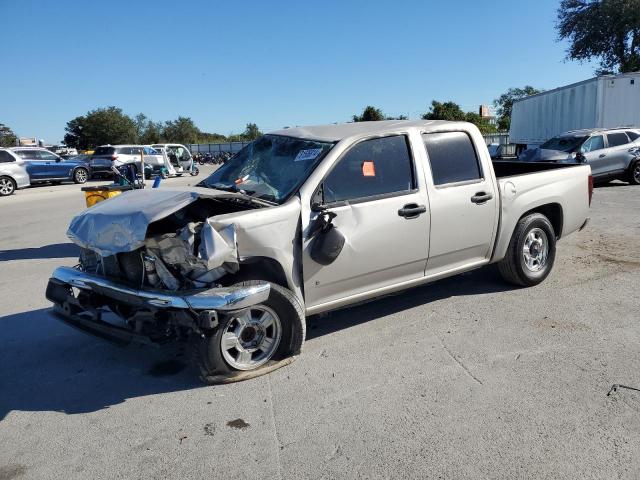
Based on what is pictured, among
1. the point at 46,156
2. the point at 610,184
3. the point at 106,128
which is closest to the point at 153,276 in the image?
the point at 610,184

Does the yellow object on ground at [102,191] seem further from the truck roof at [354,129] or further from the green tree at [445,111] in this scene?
the green tree at [445,111]

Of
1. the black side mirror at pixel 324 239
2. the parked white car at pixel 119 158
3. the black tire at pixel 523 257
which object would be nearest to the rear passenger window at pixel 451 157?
the black tire at pixel 523 257

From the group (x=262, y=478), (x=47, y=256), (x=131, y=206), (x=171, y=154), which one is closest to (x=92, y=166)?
(x=171, y=154)

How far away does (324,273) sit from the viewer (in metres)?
3.97

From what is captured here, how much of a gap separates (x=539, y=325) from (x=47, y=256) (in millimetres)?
7099

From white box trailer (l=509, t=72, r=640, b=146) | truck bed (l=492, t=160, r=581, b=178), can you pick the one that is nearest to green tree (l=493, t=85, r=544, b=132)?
white box trailer (l=509, t=72, r=640, b=146)

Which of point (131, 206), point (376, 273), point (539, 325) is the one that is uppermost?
point (131, 206)

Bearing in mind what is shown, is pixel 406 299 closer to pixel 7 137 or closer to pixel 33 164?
pixel 33 164

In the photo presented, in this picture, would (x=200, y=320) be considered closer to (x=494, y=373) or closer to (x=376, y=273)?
(x=376, y=273)

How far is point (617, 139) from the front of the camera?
15078mm

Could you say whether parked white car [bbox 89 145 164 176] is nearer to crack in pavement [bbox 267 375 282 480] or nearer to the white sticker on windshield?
the white sticker on windshield

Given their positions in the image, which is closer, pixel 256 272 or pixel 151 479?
pixel 151 479

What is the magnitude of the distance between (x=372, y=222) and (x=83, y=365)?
253cm

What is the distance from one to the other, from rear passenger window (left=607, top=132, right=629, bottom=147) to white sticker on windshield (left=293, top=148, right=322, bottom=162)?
13704 millimetres
